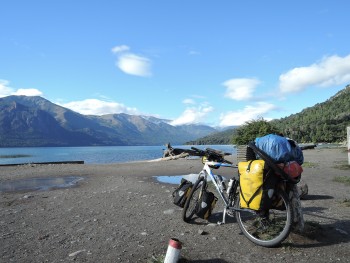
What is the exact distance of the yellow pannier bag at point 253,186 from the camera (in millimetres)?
5289

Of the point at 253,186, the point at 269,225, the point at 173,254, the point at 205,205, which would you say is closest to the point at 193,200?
the point at 205,205

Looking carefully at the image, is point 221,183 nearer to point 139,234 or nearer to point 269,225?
point 269,225

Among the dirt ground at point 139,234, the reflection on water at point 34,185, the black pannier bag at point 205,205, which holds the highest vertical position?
the black pannier bag at point 205,205

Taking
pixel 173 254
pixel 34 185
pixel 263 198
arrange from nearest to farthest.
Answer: pixel 173 254, pixel 263 198, pixel 34 185

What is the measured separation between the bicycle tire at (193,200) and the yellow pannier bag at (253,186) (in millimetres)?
1387

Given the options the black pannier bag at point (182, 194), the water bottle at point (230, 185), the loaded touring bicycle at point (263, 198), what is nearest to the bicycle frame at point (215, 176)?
the loaded touring bicycle at point (263, 198)

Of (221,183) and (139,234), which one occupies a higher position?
(221,183)

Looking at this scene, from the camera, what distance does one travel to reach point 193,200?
7.16 meters

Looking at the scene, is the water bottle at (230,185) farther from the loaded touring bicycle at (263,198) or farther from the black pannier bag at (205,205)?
the black pannier bag at (205,205)

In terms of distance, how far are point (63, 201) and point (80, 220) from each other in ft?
8.79

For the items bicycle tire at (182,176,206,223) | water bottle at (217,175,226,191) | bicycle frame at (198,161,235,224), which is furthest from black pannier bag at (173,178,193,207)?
water bottle at (217,175,226,191)

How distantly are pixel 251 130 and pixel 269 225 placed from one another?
16.0m

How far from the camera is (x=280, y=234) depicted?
522cm

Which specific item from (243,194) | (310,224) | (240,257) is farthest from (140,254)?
(310,224)
